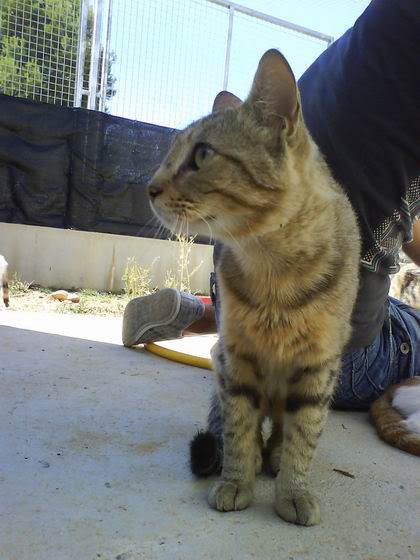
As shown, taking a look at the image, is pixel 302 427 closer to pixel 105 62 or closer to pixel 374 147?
pixel 374 147

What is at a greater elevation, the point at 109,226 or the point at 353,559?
the point at 109,226

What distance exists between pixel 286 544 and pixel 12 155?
18.3 feet

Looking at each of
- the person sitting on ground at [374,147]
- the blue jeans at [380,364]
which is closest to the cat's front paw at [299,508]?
the person sitting on ground at [374,147]

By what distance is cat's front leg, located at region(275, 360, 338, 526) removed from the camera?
1.46 meters

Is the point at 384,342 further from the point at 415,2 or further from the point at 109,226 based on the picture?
the point at 109,226

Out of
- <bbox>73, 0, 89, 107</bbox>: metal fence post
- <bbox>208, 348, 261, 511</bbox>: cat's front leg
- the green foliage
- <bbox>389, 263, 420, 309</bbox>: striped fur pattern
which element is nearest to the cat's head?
<bbox>208, 348, 261, 511</bbox>: cat's front leg

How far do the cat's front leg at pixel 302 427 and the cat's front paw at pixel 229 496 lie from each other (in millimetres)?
90

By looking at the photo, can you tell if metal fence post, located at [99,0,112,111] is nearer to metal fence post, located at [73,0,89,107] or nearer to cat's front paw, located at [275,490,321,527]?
metal fence post, located at [73,0,89,107]

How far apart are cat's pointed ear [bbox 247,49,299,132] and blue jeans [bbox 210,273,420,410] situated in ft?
3.05

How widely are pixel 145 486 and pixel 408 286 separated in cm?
293

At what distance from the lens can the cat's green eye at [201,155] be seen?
5.18 feet

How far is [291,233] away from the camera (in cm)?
154

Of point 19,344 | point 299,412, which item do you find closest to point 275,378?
point 299,412

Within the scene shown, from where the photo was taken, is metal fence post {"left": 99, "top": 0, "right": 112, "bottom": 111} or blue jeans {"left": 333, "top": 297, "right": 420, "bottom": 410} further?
metal fence post {"left": 99, "top": 0, "right": 112, "bottom": 111}
